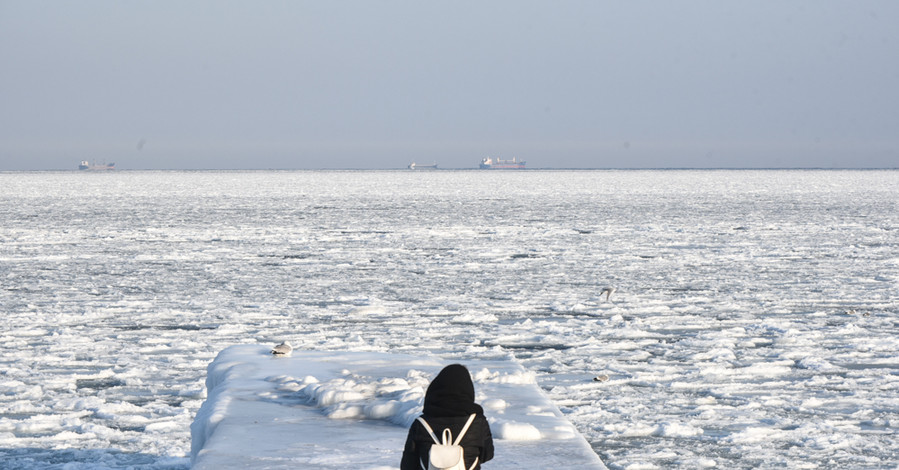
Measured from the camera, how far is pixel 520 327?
29.3 feet

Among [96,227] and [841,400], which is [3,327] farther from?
[96,227]

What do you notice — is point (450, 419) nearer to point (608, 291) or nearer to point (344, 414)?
point (344, 414)

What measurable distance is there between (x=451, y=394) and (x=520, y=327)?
19.8ft

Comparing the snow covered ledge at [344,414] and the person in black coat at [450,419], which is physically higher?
the person in black coat at [450,419]

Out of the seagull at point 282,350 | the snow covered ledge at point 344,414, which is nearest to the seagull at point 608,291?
the snow covered ledge at point 344,414

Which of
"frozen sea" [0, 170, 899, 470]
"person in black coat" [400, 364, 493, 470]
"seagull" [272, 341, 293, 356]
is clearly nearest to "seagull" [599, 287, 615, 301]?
"frozen sea" [0, 170, 899, 470]

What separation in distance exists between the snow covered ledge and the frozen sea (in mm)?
486

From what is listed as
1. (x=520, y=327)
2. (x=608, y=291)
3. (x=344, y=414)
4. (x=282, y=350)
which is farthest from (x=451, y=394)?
(x=608, y=291)

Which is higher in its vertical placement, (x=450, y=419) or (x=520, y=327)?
(x=450, y=419)

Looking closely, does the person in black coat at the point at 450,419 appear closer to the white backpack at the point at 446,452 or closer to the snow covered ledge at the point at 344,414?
the white backpack at the point at 446,452

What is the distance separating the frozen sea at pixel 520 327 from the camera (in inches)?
215

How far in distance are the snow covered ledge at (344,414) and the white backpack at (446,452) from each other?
0.88 metres

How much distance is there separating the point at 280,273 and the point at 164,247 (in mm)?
4664

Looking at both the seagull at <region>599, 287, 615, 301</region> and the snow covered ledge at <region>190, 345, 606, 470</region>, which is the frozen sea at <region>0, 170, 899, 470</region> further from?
the snow covered ledge at <region>190, 345, 606, 470</region>
